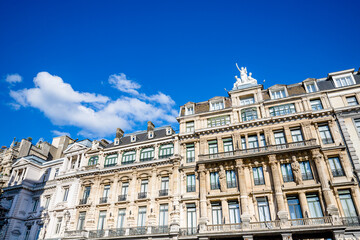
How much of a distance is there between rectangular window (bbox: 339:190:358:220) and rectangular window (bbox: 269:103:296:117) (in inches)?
376

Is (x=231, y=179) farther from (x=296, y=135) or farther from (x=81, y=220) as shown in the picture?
(x=81, y=220)

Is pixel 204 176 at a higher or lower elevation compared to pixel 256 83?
lower

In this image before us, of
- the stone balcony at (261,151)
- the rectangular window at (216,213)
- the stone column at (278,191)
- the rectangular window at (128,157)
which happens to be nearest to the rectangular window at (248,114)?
the stone balcony at (261,151)

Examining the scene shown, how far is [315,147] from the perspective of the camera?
2508 cm

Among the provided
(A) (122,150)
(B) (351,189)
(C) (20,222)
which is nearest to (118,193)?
(A) (122,150)

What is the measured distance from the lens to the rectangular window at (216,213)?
84.6ft

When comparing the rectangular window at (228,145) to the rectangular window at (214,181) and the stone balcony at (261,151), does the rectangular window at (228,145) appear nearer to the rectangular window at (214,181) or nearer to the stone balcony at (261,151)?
the stone balcony at (261,151)


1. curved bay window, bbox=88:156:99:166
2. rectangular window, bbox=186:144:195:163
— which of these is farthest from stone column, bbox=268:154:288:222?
curved bay window, bbox=88:156:99:166

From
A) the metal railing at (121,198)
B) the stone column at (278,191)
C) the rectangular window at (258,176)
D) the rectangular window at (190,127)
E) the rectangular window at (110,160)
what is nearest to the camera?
the stone column at (278,191)

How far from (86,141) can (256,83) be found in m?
25.4

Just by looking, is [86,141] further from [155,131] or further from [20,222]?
[20,222]

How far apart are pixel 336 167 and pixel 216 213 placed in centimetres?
1206

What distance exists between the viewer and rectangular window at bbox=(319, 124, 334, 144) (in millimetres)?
26078

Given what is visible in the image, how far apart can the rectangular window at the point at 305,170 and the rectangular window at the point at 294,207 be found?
2252mm
